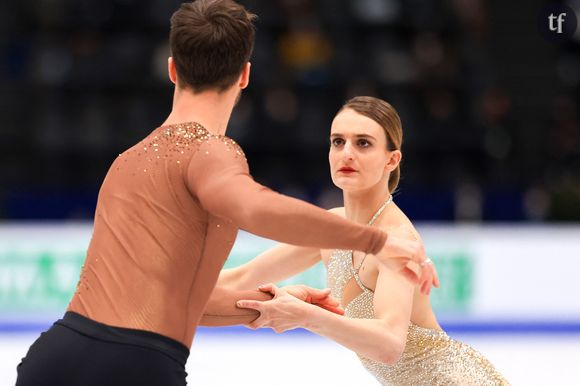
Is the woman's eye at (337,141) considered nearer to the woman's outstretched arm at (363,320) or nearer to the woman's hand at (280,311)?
the woman's outstretched arm at (363,320)

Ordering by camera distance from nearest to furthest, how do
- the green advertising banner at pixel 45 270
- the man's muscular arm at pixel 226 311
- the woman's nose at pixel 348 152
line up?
1. the man's muscular arm at pixel 226 311
2. the woman's nose at pixel 348 152
3. the green advertising banner at pixel 45 270

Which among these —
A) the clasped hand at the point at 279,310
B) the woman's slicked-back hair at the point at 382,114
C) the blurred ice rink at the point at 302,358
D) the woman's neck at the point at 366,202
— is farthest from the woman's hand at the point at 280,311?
the blurred ice rink at the point at 302,358

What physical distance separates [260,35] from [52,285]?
4121mm

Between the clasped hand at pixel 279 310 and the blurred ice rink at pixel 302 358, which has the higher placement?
the blurred ice rink at pixel 302 358

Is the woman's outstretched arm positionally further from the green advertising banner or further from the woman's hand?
the green advertising banner

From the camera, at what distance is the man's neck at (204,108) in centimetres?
247

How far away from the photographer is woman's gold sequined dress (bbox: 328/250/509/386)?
3.33 meters

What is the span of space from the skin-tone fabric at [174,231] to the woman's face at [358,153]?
92 cm

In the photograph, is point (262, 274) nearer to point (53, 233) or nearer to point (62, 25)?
point (53, 233)

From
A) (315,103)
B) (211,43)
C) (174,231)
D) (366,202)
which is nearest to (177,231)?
(174,231)

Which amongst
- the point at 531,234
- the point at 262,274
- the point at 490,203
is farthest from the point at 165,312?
the point at 490,203

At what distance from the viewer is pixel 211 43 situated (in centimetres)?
239

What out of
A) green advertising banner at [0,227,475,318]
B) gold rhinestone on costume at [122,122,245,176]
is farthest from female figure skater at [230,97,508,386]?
green advertising banner at [0,227,475,318]

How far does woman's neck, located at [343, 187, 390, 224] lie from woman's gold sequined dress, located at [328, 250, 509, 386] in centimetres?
14
